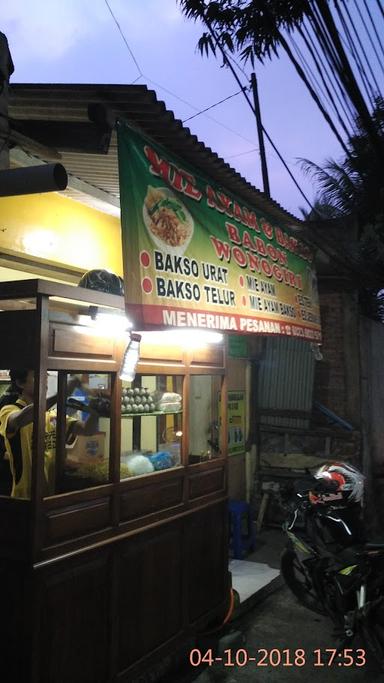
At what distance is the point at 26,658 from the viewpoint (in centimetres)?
304

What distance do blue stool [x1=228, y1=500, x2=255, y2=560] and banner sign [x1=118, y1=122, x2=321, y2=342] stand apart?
8.95 feet

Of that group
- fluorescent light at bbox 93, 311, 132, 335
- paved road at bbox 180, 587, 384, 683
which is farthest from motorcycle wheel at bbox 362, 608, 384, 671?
fluorescent light at bbox 93, 311, 132, 335

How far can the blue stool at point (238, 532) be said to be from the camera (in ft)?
24.1

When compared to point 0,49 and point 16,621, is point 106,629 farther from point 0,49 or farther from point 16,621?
point 0,49

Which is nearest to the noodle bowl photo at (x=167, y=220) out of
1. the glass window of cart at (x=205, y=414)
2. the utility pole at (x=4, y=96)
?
the utility pole at (x=4, y=96)

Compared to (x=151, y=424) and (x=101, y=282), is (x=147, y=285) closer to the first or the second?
(x=101, y=282)

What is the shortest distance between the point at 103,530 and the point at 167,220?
7.88 feet

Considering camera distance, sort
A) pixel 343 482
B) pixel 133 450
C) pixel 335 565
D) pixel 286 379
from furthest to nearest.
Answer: pixel 286 379 < pixel 343 482 < pixel 335 565 < pixel 133 450

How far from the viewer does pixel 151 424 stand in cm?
523

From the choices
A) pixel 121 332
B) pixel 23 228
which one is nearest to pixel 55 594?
pixel 121 332

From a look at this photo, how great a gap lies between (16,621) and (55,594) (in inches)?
10.4

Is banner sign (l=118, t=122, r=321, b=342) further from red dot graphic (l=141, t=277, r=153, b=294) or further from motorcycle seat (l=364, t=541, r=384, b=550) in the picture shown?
motorcycle seat (l=364, t=541, r=384, b=550)
